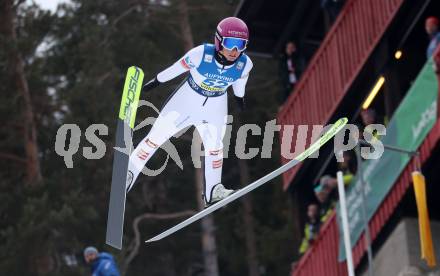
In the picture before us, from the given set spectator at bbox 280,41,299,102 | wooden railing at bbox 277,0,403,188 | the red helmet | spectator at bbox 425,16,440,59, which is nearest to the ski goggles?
the red helmet

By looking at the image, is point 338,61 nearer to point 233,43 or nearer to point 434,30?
point 434,30

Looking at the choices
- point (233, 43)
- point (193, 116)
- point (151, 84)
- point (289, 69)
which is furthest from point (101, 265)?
point (289, 69)

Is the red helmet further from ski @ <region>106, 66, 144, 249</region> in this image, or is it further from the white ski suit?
ski @ <region>106, 66, 144, 249</region>

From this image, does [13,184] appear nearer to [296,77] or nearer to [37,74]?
[37,74]

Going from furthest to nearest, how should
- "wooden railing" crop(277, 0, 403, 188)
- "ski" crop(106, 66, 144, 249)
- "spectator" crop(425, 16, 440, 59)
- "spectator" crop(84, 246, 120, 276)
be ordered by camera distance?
"wooden railing" crop(277, 0, 403, 188), "spectator" crop(425, 16, 440, 59), "spectator" crop(84, 246, 120, 276), "ski" crop(106, 66, 144, 249)

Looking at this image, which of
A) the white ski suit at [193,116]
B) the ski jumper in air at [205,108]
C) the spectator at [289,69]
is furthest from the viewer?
the spectator at [289,69]

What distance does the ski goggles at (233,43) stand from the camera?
33.5 feet

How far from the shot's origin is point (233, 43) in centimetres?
1026

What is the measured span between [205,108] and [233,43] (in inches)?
35.0

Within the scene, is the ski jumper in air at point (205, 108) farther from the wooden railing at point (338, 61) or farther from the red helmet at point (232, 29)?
the wooden railing at point (338, 61)

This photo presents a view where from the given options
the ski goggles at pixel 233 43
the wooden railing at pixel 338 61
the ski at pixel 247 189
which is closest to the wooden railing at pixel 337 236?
the wooden railing at pixel 338 61

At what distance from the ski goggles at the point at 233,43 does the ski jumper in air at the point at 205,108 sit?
0.23 meters

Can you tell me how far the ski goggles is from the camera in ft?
33.5

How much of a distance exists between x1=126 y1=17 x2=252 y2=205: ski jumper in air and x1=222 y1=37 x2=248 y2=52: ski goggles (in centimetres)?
23
